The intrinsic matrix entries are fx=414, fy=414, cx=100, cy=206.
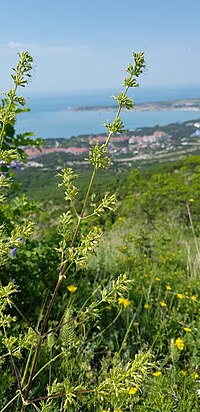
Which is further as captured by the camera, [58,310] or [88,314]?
[58,310]

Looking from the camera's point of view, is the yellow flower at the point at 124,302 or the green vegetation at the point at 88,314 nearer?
the green vegetation at the point at 88,314

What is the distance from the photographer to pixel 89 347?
8.98 ft

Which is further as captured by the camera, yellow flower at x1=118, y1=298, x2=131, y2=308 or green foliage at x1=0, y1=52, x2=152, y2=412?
yellow flower at x1=118, y1=298, x2=131, y2=308

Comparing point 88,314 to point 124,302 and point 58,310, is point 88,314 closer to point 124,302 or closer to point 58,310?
point 124,302

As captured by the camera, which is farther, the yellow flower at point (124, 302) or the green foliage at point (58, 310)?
the yellow flower at point (124, 302)

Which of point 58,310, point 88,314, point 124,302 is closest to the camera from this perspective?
point 88,314

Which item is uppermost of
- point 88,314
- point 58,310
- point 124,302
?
point 88,314

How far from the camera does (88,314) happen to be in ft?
6.68

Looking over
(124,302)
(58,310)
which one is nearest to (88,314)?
(124,302)

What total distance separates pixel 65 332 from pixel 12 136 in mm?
1926

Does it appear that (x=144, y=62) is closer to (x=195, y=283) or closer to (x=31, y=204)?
(x=31, y=204)

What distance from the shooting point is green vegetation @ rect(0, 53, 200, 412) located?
1.25 meters

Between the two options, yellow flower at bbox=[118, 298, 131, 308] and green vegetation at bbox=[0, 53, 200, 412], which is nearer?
green vegetation at bbox=[0, 53, 200, 412]

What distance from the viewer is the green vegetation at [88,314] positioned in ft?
4.09
